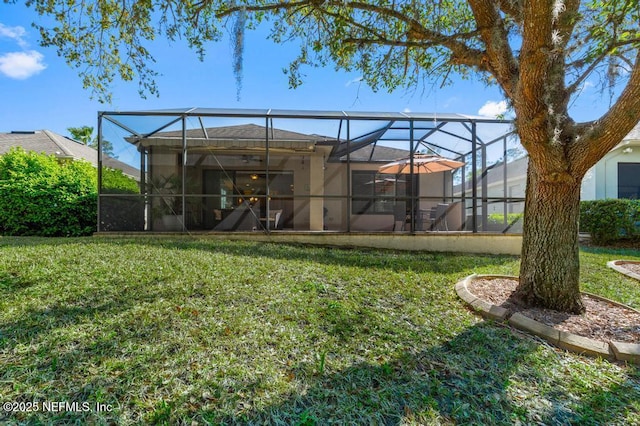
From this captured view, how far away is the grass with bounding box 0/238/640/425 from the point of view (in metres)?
1.86

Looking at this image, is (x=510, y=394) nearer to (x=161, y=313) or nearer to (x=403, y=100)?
(x=161, y=313)

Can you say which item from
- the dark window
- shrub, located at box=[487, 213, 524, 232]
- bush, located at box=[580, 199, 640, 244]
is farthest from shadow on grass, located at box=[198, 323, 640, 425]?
the dark window

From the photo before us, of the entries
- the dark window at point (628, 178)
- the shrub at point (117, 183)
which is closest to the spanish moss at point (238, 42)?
the shrub at point (117, 183)

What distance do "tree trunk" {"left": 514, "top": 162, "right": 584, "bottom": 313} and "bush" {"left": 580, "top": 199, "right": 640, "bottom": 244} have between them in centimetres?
786

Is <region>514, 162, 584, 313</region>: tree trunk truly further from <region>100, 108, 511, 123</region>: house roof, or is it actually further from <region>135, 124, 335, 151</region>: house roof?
<region>135, 124, 335, 151</region>: house roof

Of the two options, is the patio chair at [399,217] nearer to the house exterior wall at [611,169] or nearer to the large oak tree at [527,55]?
the large oak tree at [527,55]

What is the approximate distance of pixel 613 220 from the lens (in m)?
8.81

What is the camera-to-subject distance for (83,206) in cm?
884

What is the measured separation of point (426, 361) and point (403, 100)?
218 inches

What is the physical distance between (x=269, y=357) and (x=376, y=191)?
8598 mm

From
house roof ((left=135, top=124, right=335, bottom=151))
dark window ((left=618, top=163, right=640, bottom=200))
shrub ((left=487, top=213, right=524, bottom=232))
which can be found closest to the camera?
shrub ((left=487, top=213, right=524, bottom=232))

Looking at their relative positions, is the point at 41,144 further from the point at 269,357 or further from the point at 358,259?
the point at 269,357

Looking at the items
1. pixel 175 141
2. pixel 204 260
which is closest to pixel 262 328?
pixel 204 260

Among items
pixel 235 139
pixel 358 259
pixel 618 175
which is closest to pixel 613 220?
pixel 618 175
